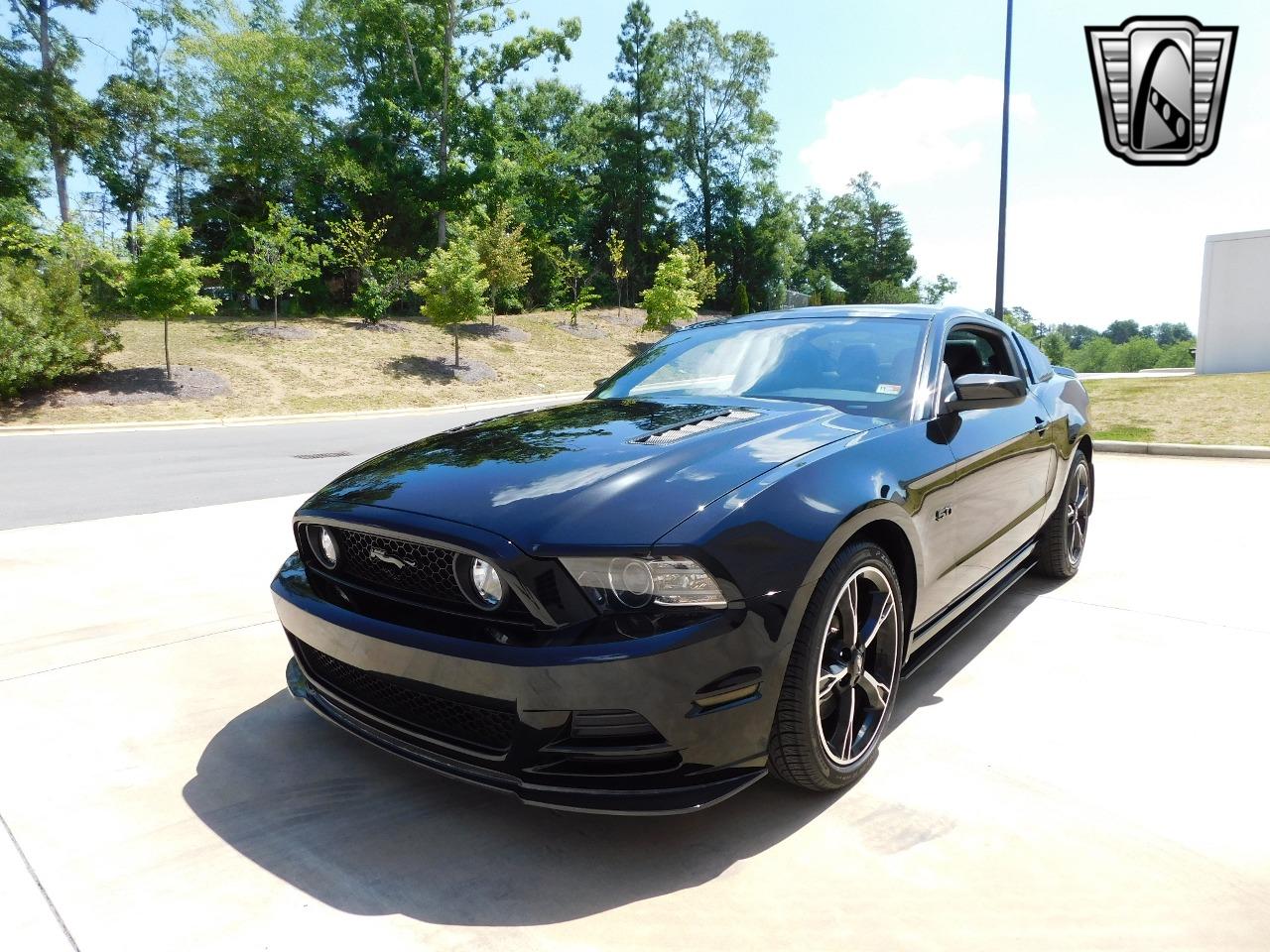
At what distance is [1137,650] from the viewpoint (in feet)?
12.1

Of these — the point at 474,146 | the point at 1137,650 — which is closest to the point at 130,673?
the point at 1137,650

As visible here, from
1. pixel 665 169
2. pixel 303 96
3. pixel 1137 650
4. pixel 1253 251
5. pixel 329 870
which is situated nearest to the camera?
pixel 329 870

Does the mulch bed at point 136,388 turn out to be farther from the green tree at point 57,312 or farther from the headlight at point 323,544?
the headlight at point 323,544

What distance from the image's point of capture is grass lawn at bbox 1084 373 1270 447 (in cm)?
1089

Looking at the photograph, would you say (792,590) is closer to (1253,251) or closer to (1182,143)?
(1182,143)

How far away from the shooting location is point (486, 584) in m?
2.18

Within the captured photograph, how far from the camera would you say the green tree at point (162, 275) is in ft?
57.2

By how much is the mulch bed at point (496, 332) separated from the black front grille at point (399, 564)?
969 inches

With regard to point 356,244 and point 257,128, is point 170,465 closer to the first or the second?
point 356,244

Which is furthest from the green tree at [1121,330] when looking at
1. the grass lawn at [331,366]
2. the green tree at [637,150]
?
the grass lawn at [331,366]

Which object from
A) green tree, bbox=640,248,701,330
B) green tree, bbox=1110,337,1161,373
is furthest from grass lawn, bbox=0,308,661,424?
green tree, bbox=1110,337,1161,373

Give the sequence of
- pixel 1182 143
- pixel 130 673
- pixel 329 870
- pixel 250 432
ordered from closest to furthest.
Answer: pixel 329 870 → pixel 130 673 → pixel 1182 143 → pixel 250 432

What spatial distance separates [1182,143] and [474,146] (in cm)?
2661

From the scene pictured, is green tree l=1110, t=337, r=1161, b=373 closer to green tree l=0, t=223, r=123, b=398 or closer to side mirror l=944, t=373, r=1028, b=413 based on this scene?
green tree l=0, t=223, r=123, b=398
